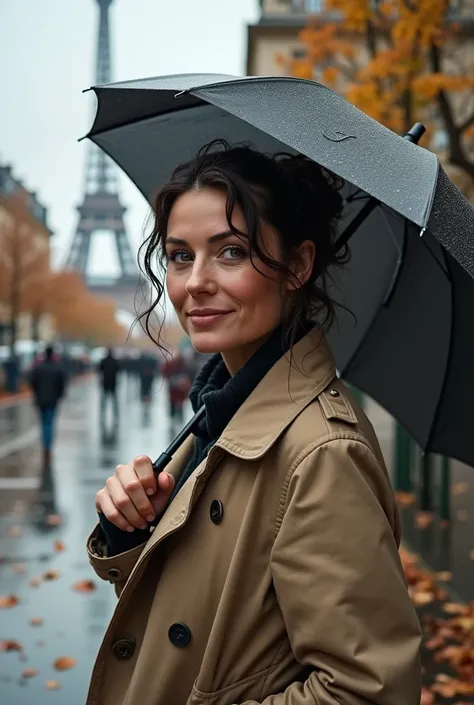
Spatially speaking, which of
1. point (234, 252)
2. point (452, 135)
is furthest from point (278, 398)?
point (452, 135)

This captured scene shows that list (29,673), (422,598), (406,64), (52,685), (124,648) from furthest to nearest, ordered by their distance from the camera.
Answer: (406,64) → (422,598) → (29,673) → (52,685) → (124,648)

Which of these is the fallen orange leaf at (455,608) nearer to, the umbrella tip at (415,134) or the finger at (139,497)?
the umbrella tip at (415,134)

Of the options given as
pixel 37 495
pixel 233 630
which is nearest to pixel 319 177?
pixel 233 630

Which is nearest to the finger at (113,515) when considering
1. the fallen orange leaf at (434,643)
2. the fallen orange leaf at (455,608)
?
the fallen orange leaf at (434,643)

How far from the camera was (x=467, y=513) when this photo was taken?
26.9ft

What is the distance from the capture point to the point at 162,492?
196cm

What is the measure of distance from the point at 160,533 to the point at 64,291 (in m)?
55.3

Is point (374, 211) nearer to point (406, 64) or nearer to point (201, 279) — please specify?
point (201, 279)

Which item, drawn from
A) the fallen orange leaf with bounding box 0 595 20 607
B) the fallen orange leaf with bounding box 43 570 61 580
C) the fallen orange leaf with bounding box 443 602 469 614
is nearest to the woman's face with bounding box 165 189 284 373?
the fallen orange leaf with bounding box 443 602 469 614

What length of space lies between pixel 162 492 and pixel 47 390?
1256 cm

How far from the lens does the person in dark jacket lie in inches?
543

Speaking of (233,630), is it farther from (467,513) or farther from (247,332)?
(467,513)

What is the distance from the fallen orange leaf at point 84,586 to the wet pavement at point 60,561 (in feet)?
0.11

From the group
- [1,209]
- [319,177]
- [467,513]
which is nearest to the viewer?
[319,177]
